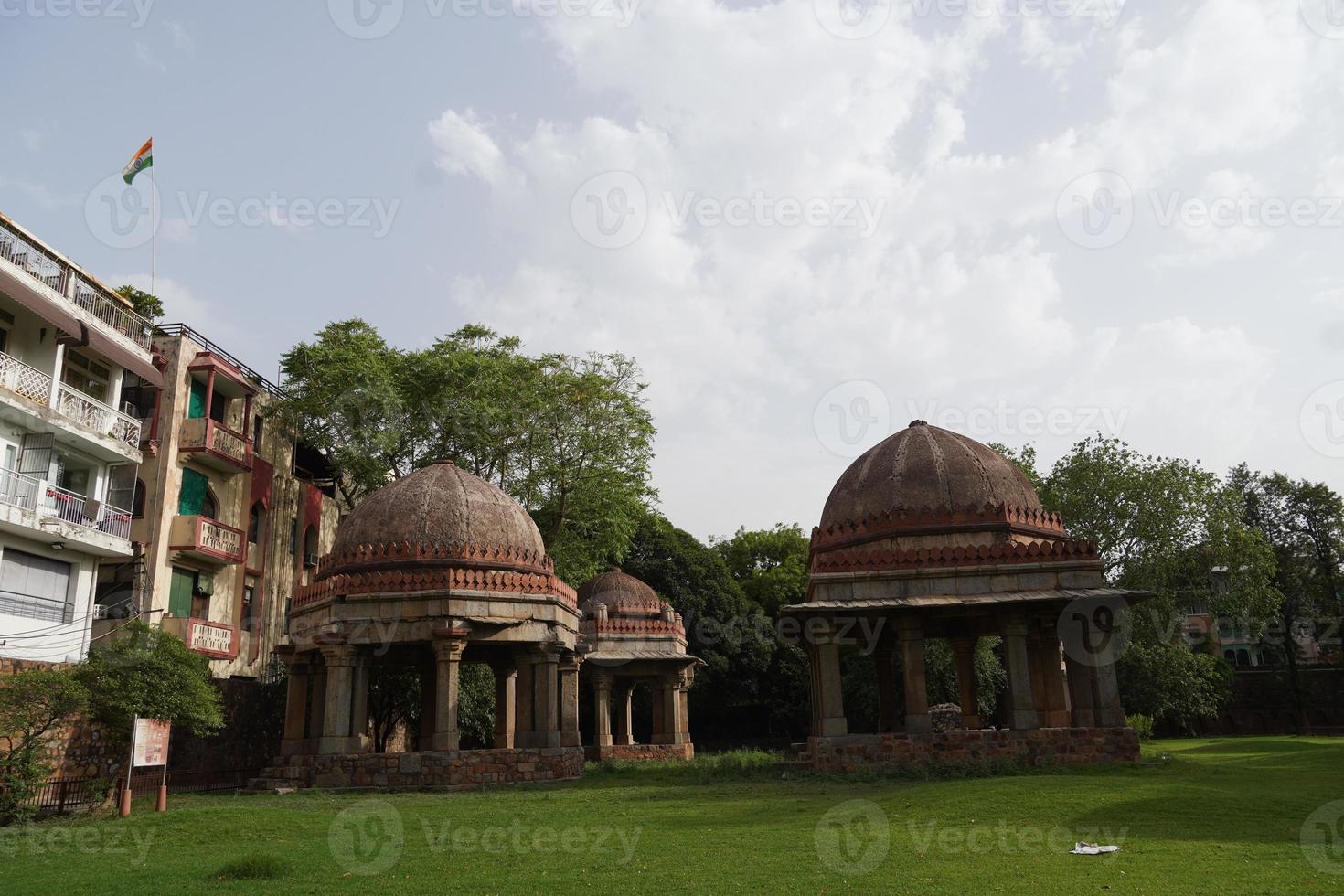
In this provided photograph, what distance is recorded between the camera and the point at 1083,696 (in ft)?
71.3

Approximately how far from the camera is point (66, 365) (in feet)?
81.1

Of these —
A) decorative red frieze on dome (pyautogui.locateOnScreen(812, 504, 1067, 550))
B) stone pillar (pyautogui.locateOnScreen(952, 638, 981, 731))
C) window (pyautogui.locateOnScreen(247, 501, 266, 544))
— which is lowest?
stone pillar (pyautogui.locateOnScreen(952, 638, 981, 731))

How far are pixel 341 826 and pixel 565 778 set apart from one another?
26.8 feet

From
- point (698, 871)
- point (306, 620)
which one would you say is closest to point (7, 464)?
point (306, 620)

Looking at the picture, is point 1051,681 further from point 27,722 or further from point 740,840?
point 27,722

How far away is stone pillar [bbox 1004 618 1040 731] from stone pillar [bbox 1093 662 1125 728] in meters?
1.40

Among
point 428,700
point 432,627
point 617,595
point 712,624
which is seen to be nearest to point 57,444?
point 432,627

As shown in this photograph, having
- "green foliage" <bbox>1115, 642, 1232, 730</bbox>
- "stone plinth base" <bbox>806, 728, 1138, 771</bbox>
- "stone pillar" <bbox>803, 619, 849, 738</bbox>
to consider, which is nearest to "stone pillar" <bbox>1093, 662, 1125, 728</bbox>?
"stone plinth base" <bbox>806, 728, 1138, 771</bbox>

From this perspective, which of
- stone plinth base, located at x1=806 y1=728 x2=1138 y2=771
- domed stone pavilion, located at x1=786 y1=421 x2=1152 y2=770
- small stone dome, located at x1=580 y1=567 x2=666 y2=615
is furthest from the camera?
small stone dome, located at x1=580 y1=567 x2=666 y2=615

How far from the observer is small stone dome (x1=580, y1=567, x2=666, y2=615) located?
116ft

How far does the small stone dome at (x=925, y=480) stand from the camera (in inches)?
914

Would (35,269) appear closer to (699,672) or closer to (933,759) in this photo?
(933,759)

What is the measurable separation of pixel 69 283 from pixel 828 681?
825 inches

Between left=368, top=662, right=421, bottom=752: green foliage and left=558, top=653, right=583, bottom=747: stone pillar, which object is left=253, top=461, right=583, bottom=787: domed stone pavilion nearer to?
left=558, top=653, right=583, bottom=747: stone pillar
